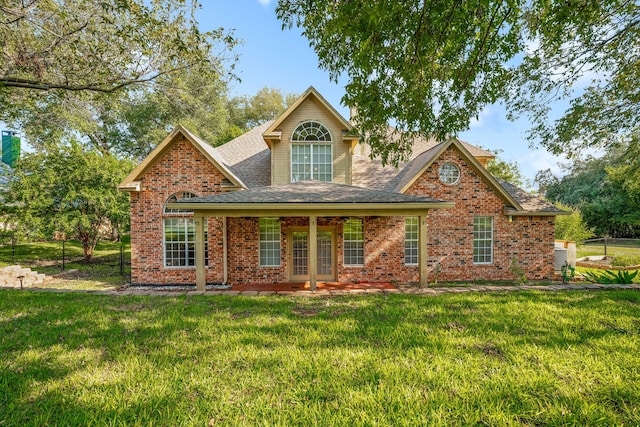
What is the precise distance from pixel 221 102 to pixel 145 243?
21.8m

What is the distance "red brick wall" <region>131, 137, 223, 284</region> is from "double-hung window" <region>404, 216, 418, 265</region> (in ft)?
22.7

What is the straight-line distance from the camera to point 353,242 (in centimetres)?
1070

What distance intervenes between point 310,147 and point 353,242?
4.18m

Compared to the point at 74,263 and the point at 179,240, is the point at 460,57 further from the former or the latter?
the point at 74,263

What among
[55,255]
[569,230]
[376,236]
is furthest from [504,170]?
[55,255]

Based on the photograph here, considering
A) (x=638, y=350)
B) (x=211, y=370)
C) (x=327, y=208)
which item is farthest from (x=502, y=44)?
(x=211, y=370)

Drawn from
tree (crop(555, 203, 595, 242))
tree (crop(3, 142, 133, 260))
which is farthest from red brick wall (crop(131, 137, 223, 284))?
tree (crop(555, 203, 595, 242))

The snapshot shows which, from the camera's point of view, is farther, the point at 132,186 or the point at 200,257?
the point at 132,186

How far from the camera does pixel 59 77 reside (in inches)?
346

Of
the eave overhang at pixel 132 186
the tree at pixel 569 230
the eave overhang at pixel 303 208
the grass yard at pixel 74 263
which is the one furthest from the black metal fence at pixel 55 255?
the tree at pixel 569 230

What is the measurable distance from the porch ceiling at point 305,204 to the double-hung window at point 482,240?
3.59 m

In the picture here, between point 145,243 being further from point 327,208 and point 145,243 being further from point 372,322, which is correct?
point 372,322

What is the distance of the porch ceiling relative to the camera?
7.86 meters

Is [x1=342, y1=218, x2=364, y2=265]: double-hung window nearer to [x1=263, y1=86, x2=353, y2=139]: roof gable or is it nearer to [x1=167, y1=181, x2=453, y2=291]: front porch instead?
[x1=167, y1=181, x2=453, y2=291]: front porch
